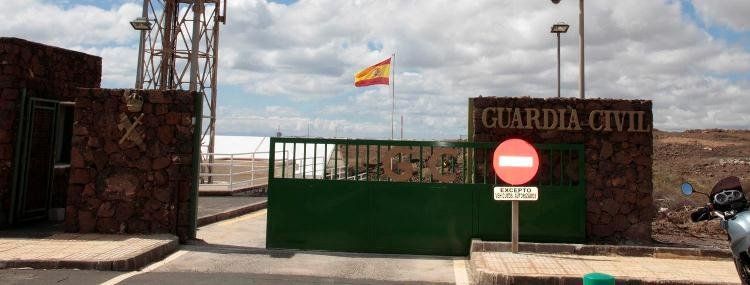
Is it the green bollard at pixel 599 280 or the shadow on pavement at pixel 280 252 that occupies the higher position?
the green bollard at pixel 599 280

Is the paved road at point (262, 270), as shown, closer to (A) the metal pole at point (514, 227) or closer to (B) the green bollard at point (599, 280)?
(A) the metal pole at point (514, 227)

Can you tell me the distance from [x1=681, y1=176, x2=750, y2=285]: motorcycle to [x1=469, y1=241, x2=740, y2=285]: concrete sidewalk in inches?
63.5

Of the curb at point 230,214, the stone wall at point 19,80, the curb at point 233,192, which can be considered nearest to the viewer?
the stone wall at point 19,80

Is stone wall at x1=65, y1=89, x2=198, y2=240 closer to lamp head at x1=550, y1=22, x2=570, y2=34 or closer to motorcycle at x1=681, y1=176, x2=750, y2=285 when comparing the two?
motorcycle at x1=681, y1=176, x2=750, y2=285

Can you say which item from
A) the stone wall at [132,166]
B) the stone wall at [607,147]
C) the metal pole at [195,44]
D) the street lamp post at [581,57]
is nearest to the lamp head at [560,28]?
the street lamp post at [581,57]

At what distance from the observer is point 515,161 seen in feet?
27.3

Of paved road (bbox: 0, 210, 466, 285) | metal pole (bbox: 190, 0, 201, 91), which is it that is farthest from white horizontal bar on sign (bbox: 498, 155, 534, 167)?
metal pole (bbox: 190, 0, 201, 91)

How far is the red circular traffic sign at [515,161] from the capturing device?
827cm

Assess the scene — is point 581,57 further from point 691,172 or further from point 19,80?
point 691,172

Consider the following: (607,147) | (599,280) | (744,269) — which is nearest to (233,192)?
(607,147)

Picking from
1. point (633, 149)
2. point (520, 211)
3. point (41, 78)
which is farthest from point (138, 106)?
point (633, 149)

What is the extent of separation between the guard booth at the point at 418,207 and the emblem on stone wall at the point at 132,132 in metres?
2.23

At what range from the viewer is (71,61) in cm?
1140

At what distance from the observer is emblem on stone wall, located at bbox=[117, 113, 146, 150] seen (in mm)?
9437
